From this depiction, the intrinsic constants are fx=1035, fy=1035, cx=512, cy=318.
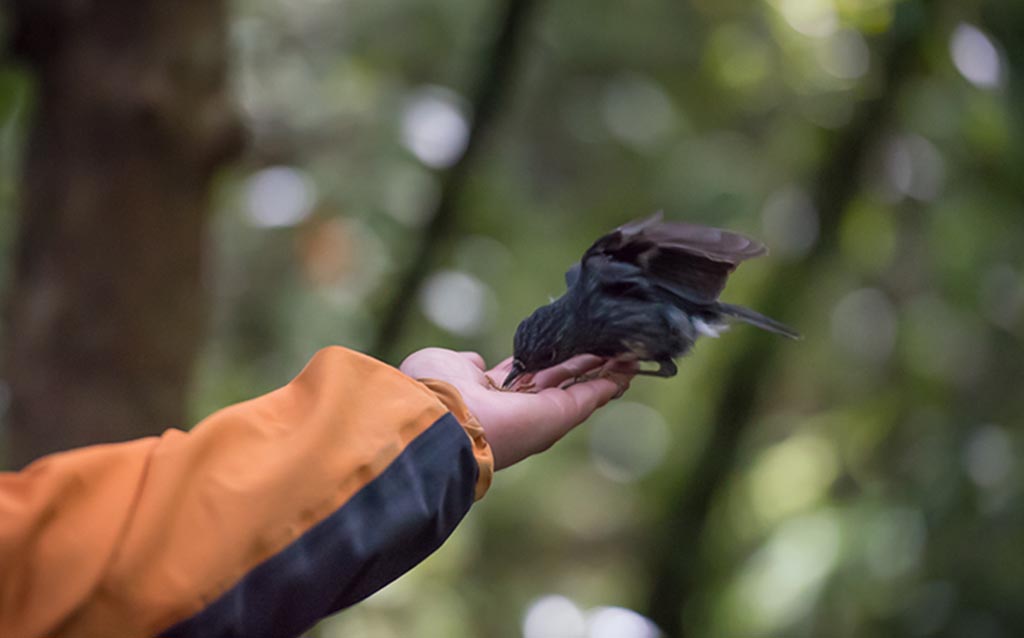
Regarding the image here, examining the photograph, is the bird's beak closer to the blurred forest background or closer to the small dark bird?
the small dark bird

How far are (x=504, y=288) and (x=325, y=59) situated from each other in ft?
4.01

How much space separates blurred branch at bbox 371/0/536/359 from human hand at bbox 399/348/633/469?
1.44m

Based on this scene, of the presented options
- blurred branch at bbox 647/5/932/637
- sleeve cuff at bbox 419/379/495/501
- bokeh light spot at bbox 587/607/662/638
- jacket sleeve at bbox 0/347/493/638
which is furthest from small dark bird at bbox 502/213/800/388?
blurred branch at bbox 647/5/932/637

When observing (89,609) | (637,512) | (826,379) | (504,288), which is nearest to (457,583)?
(637,512)

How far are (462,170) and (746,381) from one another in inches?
58.7

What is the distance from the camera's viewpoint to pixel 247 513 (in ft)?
3.54

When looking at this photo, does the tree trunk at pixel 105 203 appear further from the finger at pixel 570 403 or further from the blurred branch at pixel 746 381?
the blurred branch at pixel 746 381

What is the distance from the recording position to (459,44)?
13.0 ft

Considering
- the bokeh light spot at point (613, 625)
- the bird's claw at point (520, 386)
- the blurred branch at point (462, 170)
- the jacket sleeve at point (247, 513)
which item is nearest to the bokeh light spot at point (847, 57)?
the blurred branch at point (462, 170)

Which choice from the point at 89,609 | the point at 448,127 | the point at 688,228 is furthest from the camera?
the point at 448,127

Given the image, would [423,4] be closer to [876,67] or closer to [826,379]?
[876,67]

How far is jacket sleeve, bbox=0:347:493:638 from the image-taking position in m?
1.01

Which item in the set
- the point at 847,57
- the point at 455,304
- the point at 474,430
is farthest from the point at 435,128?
the point at 474,430

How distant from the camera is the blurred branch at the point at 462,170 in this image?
2938 mm
